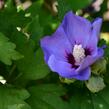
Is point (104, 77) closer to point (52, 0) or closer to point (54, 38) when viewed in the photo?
point (54, 38)

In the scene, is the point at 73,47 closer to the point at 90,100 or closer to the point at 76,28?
the point at 76,28

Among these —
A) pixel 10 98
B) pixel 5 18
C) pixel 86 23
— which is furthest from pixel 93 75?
pixel 5 18

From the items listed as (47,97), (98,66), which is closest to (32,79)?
(47,97)

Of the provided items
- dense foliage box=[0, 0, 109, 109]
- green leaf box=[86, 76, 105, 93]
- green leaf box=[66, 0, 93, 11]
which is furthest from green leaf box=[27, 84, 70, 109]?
green leaf box=[66, 0, 93, 11]

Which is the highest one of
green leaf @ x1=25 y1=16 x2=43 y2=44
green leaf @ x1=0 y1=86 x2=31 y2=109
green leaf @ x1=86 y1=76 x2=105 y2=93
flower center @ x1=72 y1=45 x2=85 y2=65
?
green leaf @ x1=25 y1=16 x2=43 y2=44

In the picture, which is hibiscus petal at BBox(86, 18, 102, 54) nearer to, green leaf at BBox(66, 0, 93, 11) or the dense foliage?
the dense foliage

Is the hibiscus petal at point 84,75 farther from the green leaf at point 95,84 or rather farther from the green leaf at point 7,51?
the green leaf at point 7,51

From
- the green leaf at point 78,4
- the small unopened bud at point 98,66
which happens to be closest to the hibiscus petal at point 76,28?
the small unopened bud at point 98,66
